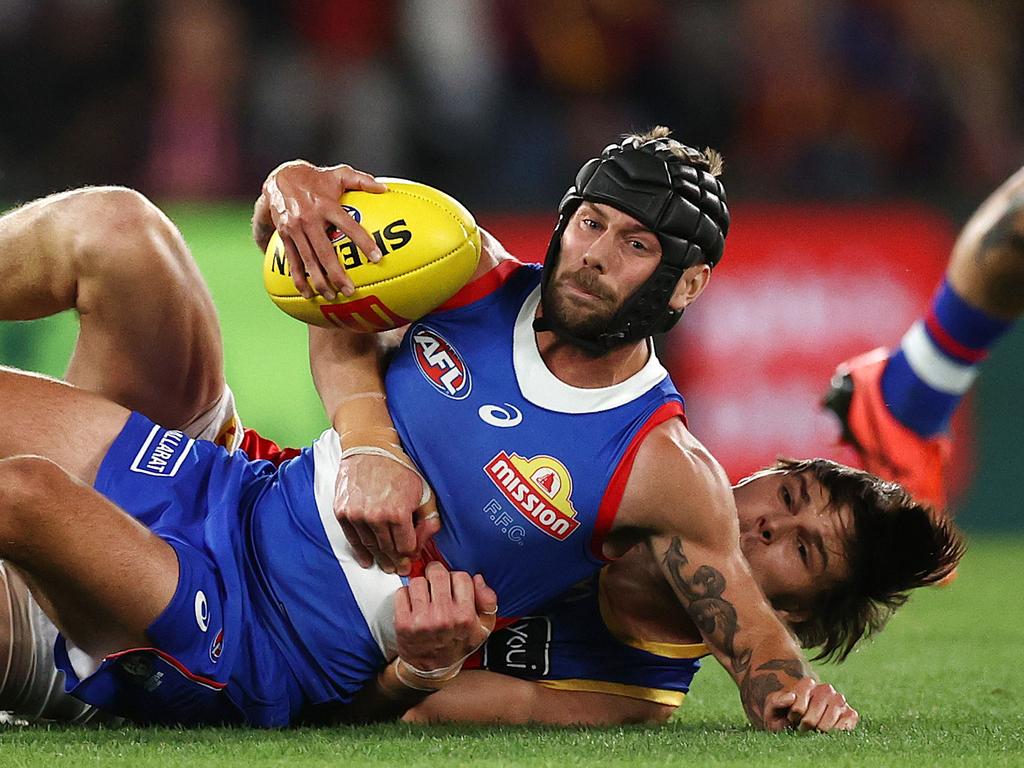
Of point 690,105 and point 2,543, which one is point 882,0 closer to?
point 690,105

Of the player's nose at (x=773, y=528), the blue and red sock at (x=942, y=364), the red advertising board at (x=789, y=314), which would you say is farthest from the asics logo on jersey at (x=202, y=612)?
the red advertising board at (x=789, y=314)

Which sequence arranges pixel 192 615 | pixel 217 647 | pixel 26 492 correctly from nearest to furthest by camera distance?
pixel 26 492
pixel 192 615
pixel 217 647

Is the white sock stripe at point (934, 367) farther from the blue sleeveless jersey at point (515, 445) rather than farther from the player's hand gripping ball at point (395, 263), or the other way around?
the player's hand gripping ball at point (395, 263)

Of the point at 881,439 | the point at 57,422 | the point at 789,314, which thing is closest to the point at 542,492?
the point at 57,422

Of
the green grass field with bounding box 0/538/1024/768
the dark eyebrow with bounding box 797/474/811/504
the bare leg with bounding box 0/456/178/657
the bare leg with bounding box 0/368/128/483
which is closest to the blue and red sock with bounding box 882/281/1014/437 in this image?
the green grass field with bounding box 0/538/1024/768

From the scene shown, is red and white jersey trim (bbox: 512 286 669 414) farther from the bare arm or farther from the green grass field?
the green grass field

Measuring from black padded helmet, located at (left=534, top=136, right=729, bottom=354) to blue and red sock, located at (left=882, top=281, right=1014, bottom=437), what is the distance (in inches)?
92.3

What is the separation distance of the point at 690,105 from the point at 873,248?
5.64 ft

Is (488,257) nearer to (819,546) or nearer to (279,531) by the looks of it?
(279,531)

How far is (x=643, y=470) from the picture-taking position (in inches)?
143

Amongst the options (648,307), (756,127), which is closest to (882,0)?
(756,127)

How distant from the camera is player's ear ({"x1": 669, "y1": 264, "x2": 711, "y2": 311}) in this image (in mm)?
3797

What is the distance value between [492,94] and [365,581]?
21.0ft

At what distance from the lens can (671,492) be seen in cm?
363
